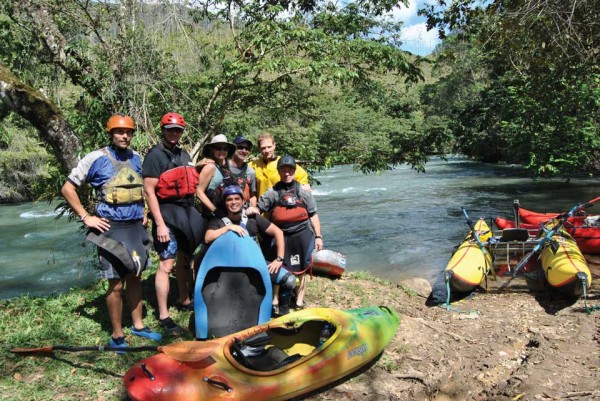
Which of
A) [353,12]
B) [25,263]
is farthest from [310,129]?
[25,263]

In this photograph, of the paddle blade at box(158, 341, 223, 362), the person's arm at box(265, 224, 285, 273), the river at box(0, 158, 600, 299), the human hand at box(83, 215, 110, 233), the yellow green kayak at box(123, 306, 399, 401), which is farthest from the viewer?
the river at box(0, 158, 600, 299)

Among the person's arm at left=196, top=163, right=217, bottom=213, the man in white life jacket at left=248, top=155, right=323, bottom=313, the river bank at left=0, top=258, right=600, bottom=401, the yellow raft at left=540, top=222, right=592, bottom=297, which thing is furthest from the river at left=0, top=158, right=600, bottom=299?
the man in white life jacket at left=248, top=155, right=323, bottom=313

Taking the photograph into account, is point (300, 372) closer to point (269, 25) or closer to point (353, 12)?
point (269, 25)

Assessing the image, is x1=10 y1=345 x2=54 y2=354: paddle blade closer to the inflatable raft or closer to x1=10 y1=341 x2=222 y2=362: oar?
x1=10 y1=341 x2=222 y2=362: oar

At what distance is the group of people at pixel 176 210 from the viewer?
3.57 meters

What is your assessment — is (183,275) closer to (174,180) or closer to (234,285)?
(234,285)

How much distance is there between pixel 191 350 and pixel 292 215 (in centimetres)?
180

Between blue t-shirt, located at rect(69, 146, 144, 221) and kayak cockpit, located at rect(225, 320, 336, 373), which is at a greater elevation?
blue t-shirt, located at rect(69, 146, 144, 221)

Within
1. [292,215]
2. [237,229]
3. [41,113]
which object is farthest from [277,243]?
[41,113]

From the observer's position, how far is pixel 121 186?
3.61m

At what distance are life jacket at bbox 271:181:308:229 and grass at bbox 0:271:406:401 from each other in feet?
3.73

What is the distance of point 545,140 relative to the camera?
46.2 feet

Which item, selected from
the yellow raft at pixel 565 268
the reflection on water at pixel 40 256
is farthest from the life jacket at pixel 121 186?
the yellow raft at pixel 565 268

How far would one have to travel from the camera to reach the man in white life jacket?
181 inches
